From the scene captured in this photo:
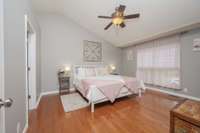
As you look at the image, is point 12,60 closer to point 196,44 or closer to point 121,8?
point 121,8

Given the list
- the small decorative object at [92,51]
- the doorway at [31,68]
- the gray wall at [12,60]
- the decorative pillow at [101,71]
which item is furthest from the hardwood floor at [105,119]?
the small decorative object at [92,51]

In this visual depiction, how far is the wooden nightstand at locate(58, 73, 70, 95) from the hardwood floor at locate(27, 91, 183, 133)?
55.9 inches

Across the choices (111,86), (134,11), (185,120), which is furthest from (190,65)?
(185,120)

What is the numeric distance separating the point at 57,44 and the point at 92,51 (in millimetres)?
1641

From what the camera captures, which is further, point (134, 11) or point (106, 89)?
point (134, 11)

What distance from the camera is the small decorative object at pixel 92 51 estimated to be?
531 cm

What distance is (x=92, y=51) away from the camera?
5477 millimetres

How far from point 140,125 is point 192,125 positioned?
1.18 meters

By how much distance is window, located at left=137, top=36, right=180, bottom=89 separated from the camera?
155 inches

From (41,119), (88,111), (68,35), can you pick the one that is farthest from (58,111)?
(68,35)

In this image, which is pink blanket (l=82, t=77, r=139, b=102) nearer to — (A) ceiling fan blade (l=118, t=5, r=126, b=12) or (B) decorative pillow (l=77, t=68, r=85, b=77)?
Answer: (B) decorative pillow (l=77, t=68, r=85, b=77)

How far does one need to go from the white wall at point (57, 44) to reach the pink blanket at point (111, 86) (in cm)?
197

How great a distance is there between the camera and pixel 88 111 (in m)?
2.82

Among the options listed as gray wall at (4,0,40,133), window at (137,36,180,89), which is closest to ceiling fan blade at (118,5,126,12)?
gray wall at (4,0,40,133)
